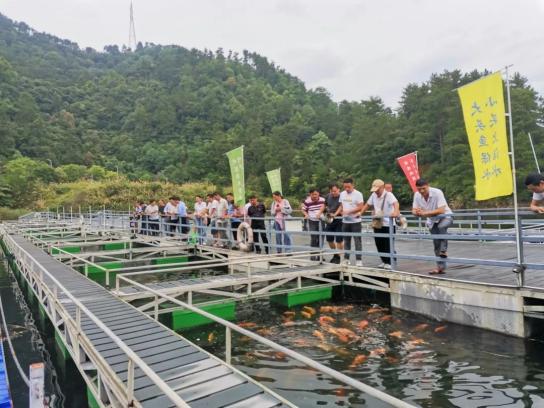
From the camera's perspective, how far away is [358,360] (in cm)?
579

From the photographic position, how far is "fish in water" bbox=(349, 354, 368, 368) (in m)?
5.68

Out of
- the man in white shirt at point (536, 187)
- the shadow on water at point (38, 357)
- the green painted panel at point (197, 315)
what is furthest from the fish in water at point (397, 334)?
the shadow on water at point (38, 357)

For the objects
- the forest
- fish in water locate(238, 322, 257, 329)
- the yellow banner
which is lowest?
fish in water locate(238, 322, 257, 329)

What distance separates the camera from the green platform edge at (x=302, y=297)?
8891mm

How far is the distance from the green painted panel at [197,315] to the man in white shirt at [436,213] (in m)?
3.79

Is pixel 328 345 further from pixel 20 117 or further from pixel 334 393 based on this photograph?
pixel 20 117

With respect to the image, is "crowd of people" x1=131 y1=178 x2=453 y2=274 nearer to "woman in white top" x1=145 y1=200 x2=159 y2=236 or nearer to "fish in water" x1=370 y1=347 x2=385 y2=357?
"fish in water" x1=370 y1=347 x2=385 y2=357

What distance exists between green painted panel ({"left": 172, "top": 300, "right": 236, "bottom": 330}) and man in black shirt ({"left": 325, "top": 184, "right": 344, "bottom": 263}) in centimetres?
280

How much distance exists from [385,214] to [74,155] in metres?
77.9

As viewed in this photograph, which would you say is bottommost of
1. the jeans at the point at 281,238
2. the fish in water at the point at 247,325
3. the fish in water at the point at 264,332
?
the fish in water at the point at 264,332

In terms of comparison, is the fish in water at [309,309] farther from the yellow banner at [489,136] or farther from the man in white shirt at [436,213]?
the yellow banner at [489,136]

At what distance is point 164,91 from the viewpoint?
105125 millimetres

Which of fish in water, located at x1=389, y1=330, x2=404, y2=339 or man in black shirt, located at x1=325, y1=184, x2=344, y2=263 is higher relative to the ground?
man in black shirt, located at x1=325, y1=184, x2=344, y2=263

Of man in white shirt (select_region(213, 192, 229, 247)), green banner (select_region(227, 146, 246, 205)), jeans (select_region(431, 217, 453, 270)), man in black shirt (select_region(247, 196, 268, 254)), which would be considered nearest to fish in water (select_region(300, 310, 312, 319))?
jeans (select_region(431, 217, 453, 270))
